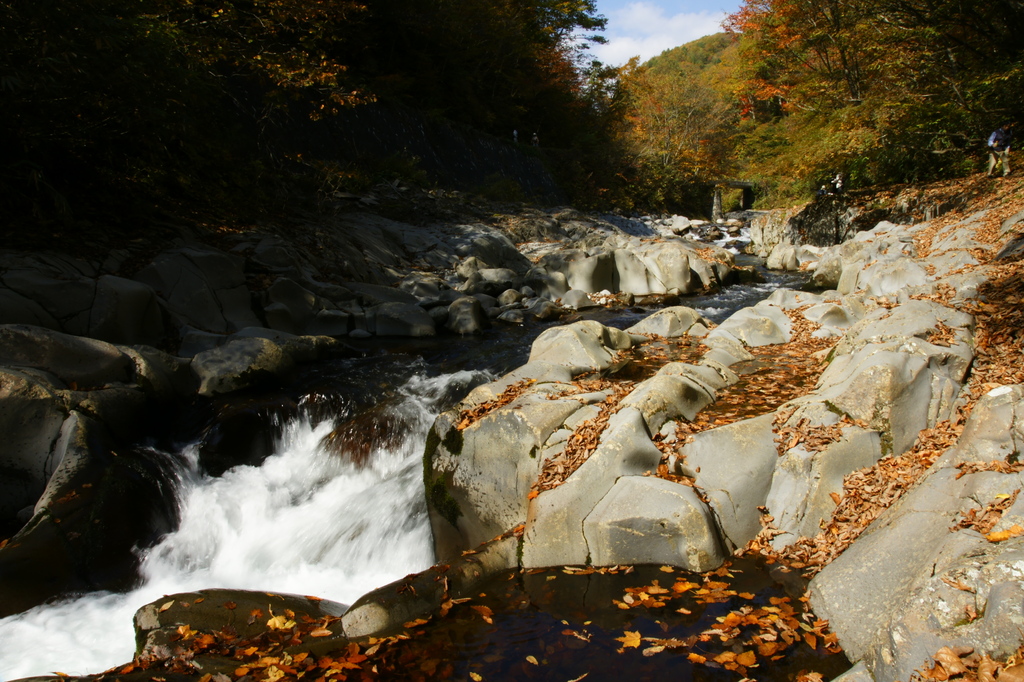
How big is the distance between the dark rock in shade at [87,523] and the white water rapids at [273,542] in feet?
0.53

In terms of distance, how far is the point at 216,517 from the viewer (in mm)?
6715

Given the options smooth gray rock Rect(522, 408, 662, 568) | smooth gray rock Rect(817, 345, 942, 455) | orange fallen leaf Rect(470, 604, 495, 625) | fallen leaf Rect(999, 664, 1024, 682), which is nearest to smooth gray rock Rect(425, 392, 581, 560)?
smooth gray rock Rect(522, 408, 662, 568)

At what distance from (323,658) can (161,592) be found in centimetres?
271

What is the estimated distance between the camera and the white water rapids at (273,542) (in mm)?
4871

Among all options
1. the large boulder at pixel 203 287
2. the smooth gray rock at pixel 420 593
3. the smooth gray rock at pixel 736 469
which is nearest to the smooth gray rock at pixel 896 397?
the smooth gray rock at pixel 736 469

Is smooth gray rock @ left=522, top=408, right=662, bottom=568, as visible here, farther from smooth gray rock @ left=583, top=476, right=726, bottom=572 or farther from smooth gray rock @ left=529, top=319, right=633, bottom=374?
smooth gray rock @ left=529, top=319, right=633, bottom=374

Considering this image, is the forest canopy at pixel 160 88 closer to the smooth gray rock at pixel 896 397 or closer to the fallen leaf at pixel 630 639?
the fallen leaf at pixel 630 639

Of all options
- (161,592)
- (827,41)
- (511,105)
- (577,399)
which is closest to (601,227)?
(827,41)

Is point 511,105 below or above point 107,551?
above

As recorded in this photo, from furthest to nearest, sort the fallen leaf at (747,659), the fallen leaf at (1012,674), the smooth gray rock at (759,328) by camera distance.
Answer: the smooth gray rock at (759,328)
the fallen leaf at (747,659)
the fallen leaf at (1012,674)

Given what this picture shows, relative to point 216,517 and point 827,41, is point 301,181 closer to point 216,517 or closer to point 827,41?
point 216,517

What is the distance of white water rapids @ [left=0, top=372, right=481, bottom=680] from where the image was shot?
4.87 m

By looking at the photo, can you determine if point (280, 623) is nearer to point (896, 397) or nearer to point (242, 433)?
point (242, 433)

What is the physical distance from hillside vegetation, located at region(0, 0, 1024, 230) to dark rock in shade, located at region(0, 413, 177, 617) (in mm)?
5638
